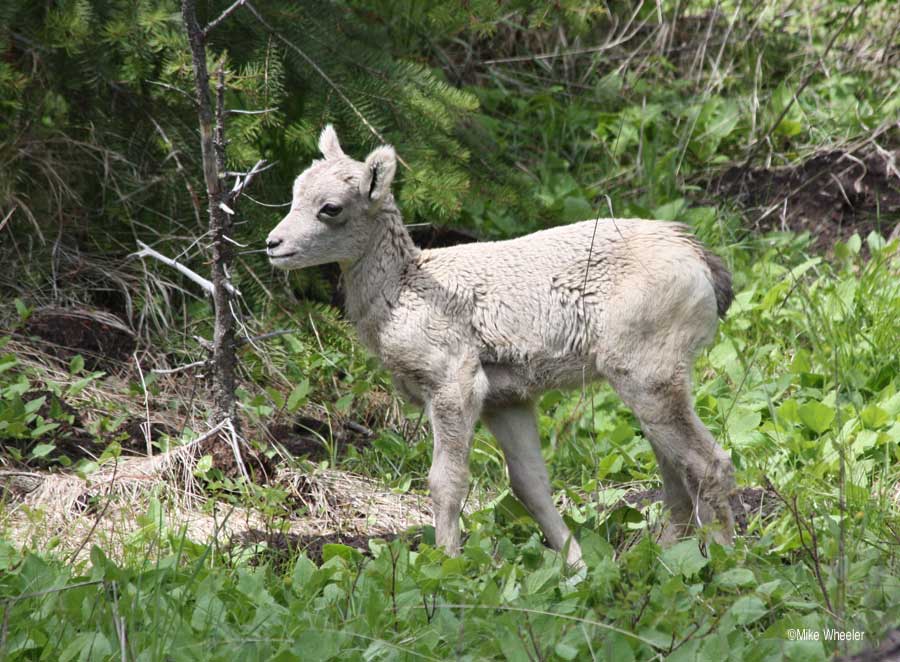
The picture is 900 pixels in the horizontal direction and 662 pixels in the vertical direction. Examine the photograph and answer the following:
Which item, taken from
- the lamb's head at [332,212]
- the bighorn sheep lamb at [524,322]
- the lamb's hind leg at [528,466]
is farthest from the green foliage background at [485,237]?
the lamb's head at [332,212]

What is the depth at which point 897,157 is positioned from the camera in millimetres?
8547

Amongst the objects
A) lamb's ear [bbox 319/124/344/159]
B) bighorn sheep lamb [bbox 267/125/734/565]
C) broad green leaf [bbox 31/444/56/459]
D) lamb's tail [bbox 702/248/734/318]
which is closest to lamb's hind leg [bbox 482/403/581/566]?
bighorn sheep lamb [bbox 267/125/734/565]

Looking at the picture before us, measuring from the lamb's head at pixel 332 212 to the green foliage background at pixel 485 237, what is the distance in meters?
0.78

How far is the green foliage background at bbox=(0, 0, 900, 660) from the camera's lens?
4.15 metres

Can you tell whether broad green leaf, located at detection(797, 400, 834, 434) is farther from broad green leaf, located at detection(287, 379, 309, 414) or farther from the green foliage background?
broad green leaf, located at detection(287, 379, 309, 414)

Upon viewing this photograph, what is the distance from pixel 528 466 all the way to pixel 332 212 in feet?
4.99

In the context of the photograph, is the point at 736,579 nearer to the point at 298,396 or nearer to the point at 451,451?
the point at 451,451

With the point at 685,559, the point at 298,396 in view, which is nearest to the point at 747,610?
the point at 685,559

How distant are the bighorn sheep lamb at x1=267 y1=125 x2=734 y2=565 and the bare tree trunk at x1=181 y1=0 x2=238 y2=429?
399mm

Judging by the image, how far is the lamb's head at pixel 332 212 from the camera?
17.4 feet

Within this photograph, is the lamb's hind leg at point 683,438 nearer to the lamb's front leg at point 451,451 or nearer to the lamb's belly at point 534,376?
the lamb's belly at point 534,376

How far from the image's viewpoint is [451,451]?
206 inches

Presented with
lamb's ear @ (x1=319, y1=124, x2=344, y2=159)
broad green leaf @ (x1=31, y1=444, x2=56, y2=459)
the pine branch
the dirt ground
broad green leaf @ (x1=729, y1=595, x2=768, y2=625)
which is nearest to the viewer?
broad green leaf @ (x1=729, y1=595, x2=768, y2=625)

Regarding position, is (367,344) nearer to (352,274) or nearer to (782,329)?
(352,274)
